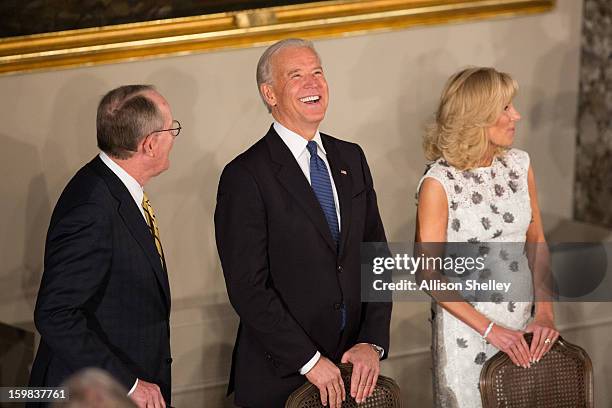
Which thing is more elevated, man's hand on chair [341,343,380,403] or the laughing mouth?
the laughing mouth

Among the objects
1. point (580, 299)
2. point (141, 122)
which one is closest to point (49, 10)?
point (141, 122)

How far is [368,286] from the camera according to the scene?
137 inches

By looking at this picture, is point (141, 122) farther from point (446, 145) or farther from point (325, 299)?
point (446, 145)

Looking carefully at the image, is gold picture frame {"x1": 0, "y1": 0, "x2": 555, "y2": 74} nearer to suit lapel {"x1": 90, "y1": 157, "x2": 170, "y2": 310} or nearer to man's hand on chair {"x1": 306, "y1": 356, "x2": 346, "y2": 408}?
suit lapel {"x1": 90, "y1": 157, "x2": 170, "y2": 310}

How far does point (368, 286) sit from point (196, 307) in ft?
5.07

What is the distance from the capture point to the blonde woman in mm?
3504

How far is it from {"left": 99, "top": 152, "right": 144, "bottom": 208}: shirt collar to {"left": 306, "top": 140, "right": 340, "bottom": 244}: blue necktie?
60 cm

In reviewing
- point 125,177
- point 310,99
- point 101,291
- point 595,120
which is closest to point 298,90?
point 310,99

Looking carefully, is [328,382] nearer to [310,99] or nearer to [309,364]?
[309,364]

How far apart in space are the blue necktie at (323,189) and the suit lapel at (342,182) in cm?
3

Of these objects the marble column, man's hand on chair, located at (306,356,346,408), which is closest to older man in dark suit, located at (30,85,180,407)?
man's hand on chair, located at (306,356,346,408)

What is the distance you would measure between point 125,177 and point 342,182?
761 mm

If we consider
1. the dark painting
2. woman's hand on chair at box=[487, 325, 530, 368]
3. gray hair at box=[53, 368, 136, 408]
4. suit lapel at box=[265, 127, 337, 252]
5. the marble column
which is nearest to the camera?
gray hair at box=[53, 368, 136, 408]

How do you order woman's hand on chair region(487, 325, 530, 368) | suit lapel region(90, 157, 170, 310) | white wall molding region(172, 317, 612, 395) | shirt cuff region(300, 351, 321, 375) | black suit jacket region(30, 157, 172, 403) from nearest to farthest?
black suit jacket region(30, 157, 172, 403), suit lapel region(90, 157, 170, 310), shirt cuff region(300, 351, 321, 375), woman's hand on chair region(487, 325, 530, 368), white wall molding region(172, 317, 612, 395)
